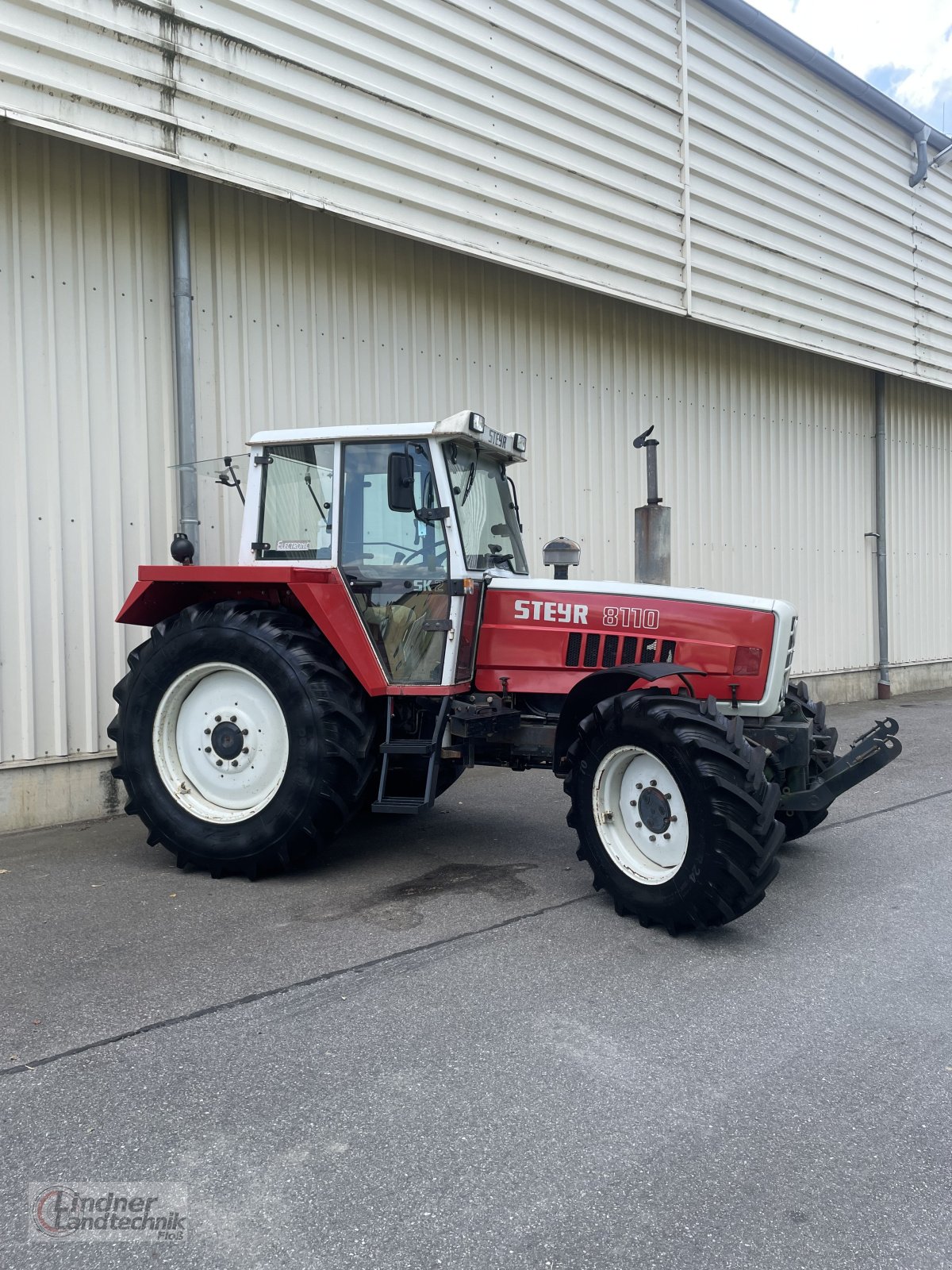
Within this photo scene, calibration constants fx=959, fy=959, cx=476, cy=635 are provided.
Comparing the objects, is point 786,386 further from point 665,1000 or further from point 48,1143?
point 48,1143

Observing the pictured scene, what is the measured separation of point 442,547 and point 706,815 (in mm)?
2054

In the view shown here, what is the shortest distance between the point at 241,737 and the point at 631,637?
7.31ft

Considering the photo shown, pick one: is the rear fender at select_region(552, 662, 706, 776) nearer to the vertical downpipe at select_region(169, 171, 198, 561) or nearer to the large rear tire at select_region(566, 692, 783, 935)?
the large rear tire at select_region(566, 692, 783, 935)

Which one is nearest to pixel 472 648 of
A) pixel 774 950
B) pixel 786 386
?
pixel 774 950

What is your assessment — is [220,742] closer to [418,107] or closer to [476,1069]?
[476,1069]

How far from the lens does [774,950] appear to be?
4.23 m

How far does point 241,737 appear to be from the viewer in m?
5.32

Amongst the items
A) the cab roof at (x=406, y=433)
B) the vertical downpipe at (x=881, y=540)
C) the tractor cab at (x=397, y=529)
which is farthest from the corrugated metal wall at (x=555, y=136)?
the tractor cab at (x=397, y=529)

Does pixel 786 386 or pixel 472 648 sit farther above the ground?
pixel 786 386

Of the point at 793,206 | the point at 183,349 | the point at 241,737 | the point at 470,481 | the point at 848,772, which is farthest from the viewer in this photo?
the point at 793,206

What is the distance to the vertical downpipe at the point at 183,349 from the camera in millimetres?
6891

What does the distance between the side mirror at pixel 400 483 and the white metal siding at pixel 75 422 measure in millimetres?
2728

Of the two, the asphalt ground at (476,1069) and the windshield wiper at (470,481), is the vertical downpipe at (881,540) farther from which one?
the windshield wiper at (470,481)

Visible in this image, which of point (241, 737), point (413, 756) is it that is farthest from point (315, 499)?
point (413, 756)
